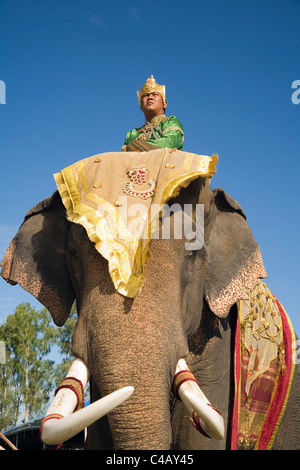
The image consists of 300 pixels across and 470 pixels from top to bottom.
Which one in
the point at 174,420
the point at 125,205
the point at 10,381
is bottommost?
the point at 174,420

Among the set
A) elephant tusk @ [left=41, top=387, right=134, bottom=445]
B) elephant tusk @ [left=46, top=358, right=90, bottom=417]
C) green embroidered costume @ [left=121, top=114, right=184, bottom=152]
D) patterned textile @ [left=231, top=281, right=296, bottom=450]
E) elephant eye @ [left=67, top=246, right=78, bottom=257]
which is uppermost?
green embroidered costume @ [left=121, top=114, right=184, bottom=152]

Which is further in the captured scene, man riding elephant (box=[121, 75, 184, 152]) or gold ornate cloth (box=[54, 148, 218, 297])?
man riding elephant (box=[121, 75, 184, 152])

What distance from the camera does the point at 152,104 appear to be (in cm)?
562

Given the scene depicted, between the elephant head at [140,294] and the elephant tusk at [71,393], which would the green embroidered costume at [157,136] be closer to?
the elephant head at [140,294]

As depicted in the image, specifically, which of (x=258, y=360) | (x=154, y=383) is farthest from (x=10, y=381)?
(x=154, y=383)

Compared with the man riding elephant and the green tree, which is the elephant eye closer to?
the man riding elephant

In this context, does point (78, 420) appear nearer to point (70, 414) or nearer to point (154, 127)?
point (70, 414)

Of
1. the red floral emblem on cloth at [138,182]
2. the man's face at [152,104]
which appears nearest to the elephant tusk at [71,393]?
the red floral emblem on cloth at [138,182]

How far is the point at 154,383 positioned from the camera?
3.10 metres

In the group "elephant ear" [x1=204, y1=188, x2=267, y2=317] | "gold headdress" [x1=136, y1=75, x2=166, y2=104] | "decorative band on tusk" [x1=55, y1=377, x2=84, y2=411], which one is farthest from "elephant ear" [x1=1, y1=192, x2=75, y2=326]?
"gold headdress" [x1=136, y1=75, x2=166, y2=104]

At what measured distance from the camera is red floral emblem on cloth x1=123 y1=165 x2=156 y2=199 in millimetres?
3849
